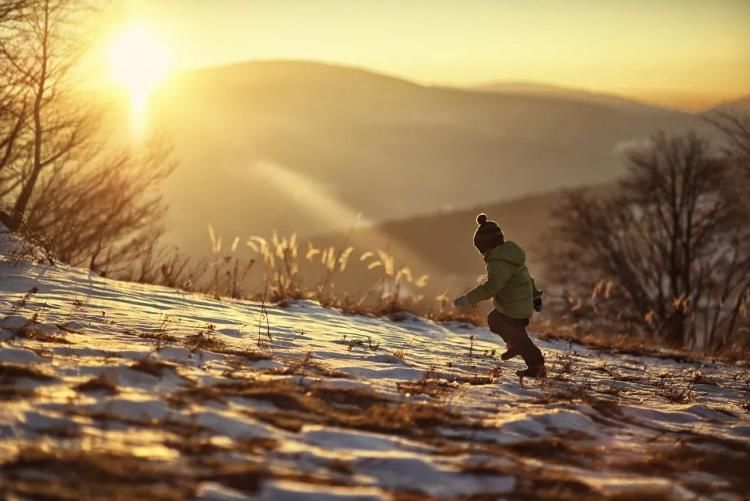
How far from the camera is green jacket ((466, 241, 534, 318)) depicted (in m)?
7.02

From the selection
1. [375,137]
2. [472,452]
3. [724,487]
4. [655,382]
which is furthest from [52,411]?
[375,137]

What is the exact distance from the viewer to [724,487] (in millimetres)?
3957

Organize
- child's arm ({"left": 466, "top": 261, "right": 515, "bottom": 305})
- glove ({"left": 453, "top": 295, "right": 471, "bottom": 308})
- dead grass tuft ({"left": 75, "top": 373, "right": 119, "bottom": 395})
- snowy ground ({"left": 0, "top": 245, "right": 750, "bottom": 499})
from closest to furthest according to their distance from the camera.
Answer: snowy ground ({"left": 0, "top": 245, "right": 750, "bottom": 499}), dead grass tuft ({"left": 75, "top": 373, "right": 119, "bottom": 395}), glove ({"left": 453, "top": 295, "right": 471, "bottom": 308}), child's arm ({"left": 466, "top": 261, "right": 515, "bottom": 305})

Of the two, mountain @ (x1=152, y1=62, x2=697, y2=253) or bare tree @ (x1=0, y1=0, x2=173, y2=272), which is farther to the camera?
mountain @ (x1=152, y1=62, x2=697, y2=253)

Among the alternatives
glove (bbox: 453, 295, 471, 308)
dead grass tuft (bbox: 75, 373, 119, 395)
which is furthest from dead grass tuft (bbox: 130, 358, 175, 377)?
glove (bbox: 453, 295, 471, 308)

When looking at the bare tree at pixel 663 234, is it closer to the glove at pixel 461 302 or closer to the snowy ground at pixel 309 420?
the glove at pixel 461 302

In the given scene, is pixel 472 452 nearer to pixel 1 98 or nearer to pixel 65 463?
pixel 65 463

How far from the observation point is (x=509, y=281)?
283 inches

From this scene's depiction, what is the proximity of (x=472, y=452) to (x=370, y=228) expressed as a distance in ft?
275

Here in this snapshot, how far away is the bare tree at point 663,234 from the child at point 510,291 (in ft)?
70.5

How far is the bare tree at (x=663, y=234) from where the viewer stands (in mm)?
28266

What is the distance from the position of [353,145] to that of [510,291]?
137 m

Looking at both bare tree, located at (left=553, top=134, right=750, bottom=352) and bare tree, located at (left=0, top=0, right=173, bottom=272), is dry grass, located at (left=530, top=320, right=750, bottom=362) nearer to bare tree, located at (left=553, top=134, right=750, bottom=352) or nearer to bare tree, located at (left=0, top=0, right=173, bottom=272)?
bare tree, located at (left=0, top=0, right=173, bottom=272)

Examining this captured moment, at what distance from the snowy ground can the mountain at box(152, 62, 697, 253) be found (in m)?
66.3
